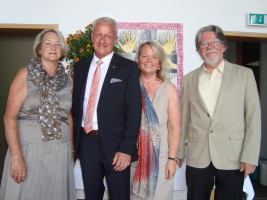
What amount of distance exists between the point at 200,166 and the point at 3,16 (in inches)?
135

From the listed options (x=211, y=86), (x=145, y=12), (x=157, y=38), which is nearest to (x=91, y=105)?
(x=211, y=86)

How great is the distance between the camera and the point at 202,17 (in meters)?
3.74

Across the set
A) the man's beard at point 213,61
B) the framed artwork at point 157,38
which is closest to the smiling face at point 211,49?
the man's beard at point 213,61

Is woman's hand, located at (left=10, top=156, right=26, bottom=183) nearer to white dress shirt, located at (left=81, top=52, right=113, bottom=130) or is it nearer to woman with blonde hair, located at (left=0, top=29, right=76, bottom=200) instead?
woman with blonde hair, located at (left=0, top=29, right=76, bottom=200)

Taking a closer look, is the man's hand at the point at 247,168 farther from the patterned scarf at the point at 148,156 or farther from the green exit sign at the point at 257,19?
the green exit sign at the point at 257,19

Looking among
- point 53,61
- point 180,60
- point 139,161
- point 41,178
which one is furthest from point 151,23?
point 41,178

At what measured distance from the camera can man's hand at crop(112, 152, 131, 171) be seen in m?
1.57

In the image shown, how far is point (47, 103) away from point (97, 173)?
1.92 ft

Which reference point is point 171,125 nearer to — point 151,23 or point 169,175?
point 169,175

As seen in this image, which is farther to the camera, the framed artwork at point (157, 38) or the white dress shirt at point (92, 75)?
the framed artwork at point (157, 38)

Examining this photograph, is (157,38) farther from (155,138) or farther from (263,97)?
(263,97)

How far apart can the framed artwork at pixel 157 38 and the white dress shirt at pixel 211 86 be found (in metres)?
1.78

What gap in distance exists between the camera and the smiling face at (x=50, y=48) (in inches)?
65.9

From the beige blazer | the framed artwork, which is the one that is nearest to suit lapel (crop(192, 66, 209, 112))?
the beige blazer
